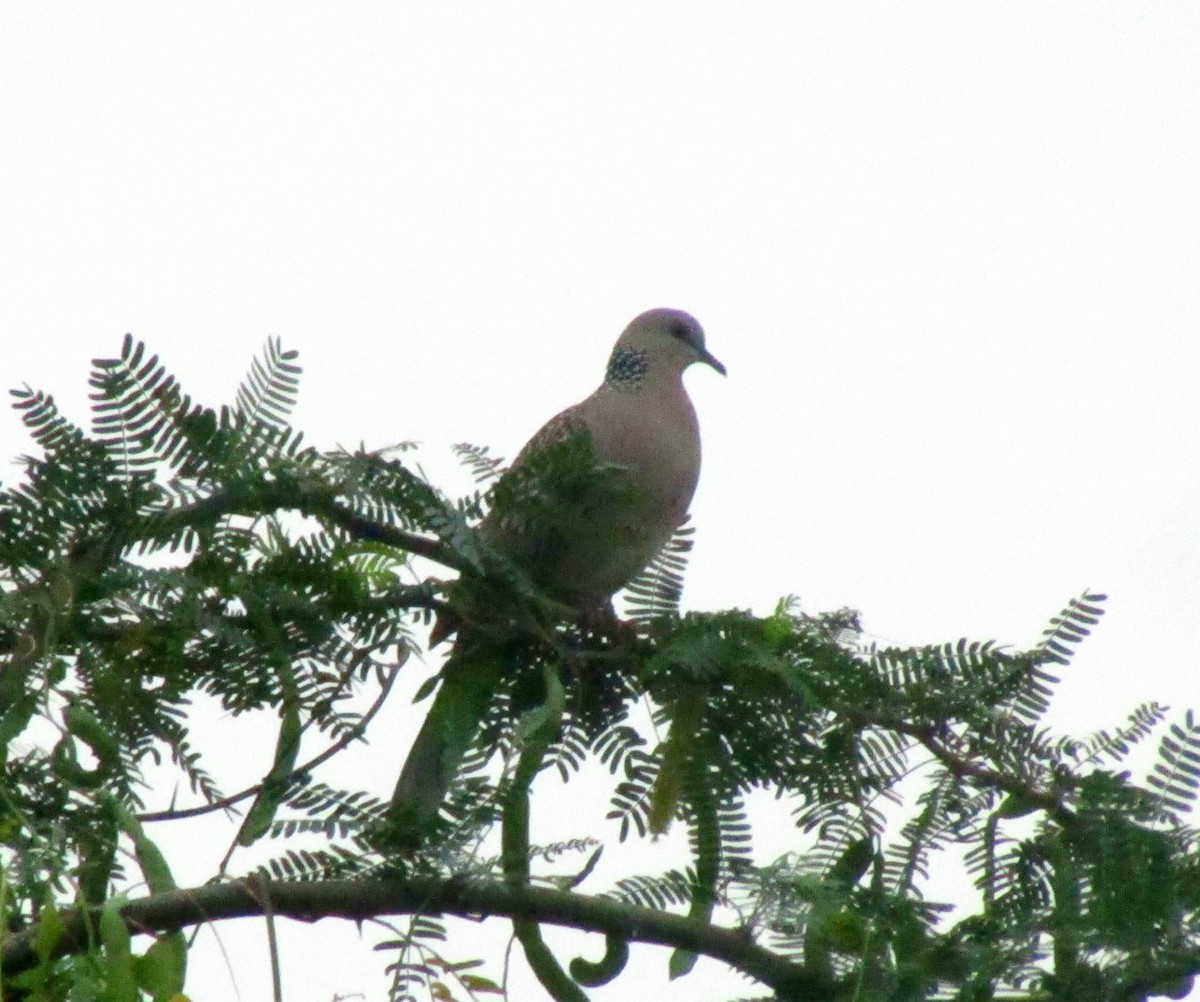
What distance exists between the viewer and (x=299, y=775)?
213cm

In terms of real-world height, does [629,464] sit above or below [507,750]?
above

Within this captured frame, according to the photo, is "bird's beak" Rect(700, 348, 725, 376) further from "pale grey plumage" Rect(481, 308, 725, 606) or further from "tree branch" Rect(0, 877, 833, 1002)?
"tree branch" Rect(0, 877, 833, 1002)

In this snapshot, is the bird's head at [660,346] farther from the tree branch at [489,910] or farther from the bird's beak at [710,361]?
the tree branch at [489,910]

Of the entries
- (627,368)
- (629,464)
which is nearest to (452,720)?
(629,464)

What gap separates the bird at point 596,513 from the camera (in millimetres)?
2418

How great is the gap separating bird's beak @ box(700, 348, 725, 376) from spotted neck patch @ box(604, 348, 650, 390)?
1.36 ft

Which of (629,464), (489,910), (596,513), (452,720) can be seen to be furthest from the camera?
(629,464)

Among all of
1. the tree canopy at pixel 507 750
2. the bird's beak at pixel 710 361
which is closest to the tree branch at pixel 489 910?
the tree canopy at pixel 507 750

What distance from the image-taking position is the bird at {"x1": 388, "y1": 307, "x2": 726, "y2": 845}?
2418 millimetres

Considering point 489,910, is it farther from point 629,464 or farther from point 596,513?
point 629,464

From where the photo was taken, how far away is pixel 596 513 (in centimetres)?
268

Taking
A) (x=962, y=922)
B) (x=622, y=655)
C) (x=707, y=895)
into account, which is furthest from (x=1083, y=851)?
(x=622, y=655)

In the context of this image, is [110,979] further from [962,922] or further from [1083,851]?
[1083,851]

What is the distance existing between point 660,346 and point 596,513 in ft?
6.72
